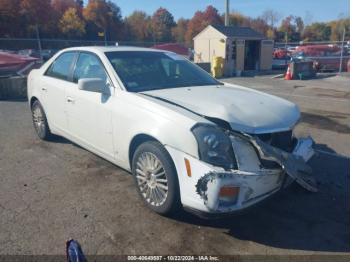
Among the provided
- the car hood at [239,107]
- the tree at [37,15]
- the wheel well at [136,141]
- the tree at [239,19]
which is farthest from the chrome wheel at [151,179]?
the tree at [239,19]

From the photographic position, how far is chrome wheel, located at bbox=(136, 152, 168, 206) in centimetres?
329

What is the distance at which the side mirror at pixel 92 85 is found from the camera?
150 inches

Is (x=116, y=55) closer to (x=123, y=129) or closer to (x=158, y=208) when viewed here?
(x=123, y=129)

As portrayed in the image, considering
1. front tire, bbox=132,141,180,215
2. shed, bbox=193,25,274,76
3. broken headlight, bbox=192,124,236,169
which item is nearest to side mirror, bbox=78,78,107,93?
front tire, bbox=132,141,180,215

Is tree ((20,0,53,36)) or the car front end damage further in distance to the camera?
tree ((20,0,53,36))

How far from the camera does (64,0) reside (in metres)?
63.4

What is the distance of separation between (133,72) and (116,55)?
1.27 ft

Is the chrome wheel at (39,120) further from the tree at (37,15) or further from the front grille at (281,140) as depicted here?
the tree at (37,15)

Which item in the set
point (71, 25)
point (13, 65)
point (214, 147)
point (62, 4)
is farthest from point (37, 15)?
point (214, 147)

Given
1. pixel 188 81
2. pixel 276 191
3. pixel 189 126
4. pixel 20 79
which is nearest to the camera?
pixel 189 126

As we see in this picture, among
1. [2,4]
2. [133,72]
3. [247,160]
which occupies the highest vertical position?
[2,4]

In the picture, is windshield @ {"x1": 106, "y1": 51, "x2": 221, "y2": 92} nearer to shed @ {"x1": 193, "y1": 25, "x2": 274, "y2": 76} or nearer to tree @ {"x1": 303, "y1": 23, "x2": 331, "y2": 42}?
shed @ {"x1": 193, "y1": 25, "x2": 274, "y2": 76}

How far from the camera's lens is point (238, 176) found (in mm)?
2857

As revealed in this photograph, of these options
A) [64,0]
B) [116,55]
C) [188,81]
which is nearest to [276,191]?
[188,81]
